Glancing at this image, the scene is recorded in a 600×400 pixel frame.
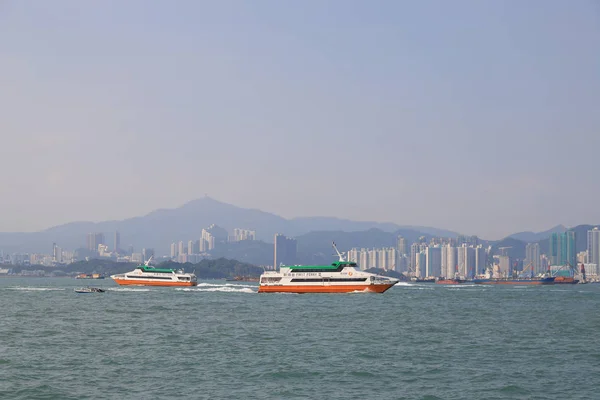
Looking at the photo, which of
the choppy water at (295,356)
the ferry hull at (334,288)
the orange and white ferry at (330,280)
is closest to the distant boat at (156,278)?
the orange and white ferry at (330,280)

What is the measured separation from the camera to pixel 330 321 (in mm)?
57125

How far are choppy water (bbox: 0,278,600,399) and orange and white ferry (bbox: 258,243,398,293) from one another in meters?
36.8

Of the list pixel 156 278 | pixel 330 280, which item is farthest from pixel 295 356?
pixel 156 278

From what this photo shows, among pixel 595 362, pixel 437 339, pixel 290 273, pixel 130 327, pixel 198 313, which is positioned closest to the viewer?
pixel 595 362

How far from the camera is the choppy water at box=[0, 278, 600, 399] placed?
29.1 metres

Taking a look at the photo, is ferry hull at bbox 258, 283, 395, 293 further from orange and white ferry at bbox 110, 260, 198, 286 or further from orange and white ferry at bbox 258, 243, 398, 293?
orange and white ferry at bbox 110, 260, 198, 286

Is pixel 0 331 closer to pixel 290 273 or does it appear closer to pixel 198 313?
pixel 198 313

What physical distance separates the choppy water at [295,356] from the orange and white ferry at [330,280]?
36796 millimetres

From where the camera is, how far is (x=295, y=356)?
123 ft

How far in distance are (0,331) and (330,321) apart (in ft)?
76.6

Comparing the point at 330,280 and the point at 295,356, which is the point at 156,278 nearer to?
the point at 330,280

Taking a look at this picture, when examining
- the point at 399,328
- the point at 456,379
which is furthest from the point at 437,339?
the point at 456,379

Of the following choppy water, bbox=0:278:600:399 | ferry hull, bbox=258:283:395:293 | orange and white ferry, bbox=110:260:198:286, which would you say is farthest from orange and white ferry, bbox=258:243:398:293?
orange and white ferry, bbox=110:260:198:286

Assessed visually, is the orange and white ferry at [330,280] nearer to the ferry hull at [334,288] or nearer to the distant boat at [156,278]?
the ferry hull at [334,288]
